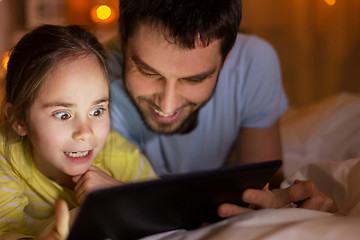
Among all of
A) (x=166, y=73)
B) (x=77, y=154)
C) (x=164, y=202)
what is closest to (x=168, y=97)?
(x=166, y=73)

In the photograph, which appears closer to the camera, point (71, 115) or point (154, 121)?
point (71, 115)

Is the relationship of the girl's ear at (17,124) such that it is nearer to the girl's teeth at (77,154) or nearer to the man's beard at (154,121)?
the girl's teeth at (77,154)

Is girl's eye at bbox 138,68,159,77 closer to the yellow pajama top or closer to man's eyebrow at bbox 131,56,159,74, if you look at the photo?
man's eyebrow at bbox 131,56,159,74

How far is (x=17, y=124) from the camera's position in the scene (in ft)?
3.55

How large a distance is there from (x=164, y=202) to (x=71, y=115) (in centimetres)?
33

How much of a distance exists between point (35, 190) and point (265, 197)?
0.59 m

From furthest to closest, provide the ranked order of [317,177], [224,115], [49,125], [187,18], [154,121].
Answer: [224,115] → [154,121] → [317,177] → [187,18] → [49,125]

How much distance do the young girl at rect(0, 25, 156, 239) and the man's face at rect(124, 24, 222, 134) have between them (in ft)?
0.40

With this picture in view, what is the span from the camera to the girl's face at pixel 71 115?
0.99m

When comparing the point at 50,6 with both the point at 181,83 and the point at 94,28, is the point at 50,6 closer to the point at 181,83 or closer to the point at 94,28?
the point at 94,28

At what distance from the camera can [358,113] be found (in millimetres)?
1751

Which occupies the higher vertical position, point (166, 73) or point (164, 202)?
point (166, 73)

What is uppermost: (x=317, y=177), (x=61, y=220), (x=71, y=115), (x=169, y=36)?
(x=169, y=36)

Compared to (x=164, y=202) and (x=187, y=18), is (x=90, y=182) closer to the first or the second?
(x=164, y=202)
